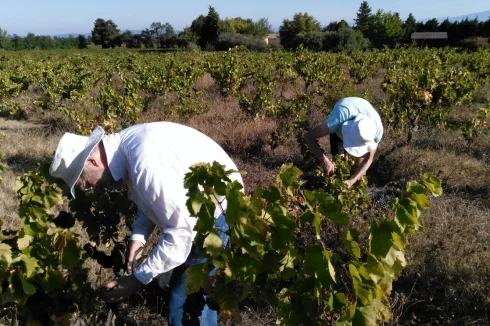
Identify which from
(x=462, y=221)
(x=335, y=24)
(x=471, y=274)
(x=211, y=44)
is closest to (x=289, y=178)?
(x=471, y=274)

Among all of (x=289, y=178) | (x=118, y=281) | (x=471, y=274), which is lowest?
(x=471, y=274)

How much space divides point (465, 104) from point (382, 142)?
4.90m

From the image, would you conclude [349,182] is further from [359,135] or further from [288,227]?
[288,227]

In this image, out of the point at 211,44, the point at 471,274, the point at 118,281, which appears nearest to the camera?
the point at 118,281

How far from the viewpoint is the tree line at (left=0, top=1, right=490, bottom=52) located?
4019 centimetres

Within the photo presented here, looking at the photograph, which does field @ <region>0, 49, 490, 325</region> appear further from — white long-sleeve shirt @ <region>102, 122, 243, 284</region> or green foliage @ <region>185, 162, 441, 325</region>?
green foliage @ <region>185, 162, 441, 325</region>

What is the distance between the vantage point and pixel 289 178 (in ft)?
5.70

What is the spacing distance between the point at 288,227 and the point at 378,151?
5380 millimetres

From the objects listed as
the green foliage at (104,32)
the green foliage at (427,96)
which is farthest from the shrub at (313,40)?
the green foliage at (427,96)

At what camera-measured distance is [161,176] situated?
189 cm

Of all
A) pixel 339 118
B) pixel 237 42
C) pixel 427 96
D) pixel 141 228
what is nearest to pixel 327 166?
pixel 339 118

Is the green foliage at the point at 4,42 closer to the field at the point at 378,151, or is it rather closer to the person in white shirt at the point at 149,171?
the field at the point at 378,151

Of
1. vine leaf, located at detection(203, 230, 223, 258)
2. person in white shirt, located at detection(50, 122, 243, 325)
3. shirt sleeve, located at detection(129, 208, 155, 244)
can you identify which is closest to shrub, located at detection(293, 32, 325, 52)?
shirt sleeve, located at detection(129, 208, 155, 244)

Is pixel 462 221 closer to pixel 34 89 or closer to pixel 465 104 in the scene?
pixel 465 104
